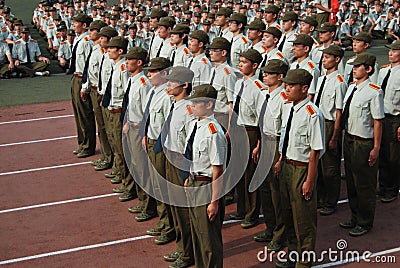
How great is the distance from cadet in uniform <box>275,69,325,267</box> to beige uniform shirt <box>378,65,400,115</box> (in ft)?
6.85

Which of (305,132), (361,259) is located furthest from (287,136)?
(361,259)

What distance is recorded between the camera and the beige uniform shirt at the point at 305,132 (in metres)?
5.59

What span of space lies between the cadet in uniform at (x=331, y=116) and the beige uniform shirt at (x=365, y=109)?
0.31 meters

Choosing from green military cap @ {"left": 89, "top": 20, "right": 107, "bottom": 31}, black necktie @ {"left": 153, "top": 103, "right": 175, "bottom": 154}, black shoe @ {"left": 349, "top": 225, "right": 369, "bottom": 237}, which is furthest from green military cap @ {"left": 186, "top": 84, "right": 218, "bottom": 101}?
green military cap @ {"left": 89, "top": 20, "right": 107, "bottom": 31}

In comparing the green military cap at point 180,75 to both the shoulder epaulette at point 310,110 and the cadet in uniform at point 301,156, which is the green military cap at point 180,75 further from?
the shoulder epaulette at point 310,110

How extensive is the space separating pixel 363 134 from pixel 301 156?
1.16m

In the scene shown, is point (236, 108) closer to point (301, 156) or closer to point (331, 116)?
point (331, 116)

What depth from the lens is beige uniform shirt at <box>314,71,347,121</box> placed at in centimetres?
688

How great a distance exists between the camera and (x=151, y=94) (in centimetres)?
682

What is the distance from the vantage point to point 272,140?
639 cm

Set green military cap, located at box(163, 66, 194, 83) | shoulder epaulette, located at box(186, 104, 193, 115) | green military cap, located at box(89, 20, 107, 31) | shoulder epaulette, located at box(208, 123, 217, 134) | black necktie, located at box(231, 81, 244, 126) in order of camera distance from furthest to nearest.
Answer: green military cap, located at box(89, 20, 107, 31) < black necktie, located at box(231, 81, 244, 126) < green military cap, located at box(163, 66, 194, 83) < shoulder epaulette, located at box(186, 104, 193, 115) < shoulder epaulette, located at box(208, 123, 217, 134)

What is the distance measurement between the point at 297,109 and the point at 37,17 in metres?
19.4

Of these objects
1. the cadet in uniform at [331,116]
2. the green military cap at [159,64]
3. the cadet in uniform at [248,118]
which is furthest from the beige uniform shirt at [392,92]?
the green military cap at [159,64]

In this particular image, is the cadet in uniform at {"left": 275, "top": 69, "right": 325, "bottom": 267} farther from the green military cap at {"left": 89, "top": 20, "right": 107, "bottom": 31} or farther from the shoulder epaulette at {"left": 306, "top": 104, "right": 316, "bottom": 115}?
the green military cap at {"left": 89, "top": 20, "right": 107, "bottom": 31}
